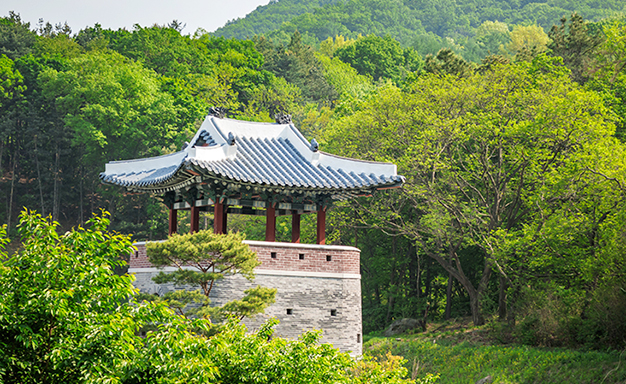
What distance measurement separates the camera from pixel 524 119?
2355 centimetres

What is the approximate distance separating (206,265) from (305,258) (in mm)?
2600

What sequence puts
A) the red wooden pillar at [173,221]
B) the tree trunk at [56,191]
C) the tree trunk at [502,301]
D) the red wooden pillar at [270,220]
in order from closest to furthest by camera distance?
the red wooden pillar at [270,220] < the red wooden pillar at [173,221] < the tree trunk at [502,301] < the tree trunk at [56,191]

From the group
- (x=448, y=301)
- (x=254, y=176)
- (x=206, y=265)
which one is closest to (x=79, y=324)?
(x=206, y=265)

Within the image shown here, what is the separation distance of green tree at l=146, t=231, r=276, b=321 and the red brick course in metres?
1.13

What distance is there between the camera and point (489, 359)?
20.4 m

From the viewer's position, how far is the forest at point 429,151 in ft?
66.7

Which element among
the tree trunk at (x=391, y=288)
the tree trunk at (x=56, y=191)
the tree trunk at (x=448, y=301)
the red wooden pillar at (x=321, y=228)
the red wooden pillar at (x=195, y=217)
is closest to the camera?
the red wooden pillar at (x=321, y=228)

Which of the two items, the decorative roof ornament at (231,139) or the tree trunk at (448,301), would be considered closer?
the decorative roof ornament at (231,139)

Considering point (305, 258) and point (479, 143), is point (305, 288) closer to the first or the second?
point (305, 258)

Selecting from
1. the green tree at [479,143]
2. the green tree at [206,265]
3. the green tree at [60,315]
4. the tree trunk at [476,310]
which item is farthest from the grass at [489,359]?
the green tree at [60,315]

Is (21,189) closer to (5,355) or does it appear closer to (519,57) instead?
(519,57)

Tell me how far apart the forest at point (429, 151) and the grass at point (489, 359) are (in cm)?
104

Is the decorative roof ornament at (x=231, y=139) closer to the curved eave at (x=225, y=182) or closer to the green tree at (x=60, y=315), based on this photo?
the curved eave at (x=225, y=182)

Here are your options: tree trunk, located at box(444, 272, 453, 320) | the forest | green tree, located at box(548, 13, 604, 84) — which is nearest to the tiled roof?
the forest
